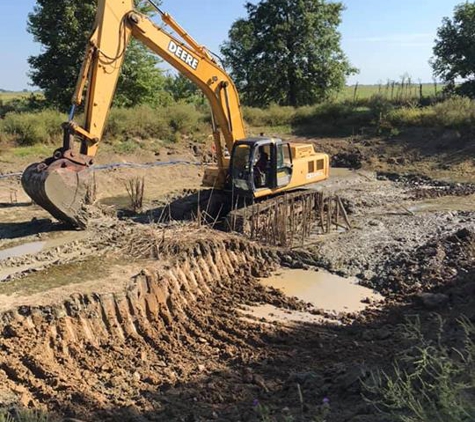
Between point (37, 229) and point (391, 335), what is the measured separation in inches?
288

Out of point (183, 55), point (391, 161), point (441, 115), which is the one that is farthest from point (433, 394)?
point (441, 115)

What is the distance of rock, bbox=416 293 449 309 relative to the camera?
800cm

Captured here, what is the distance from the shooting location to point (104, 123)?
1083 centimetres

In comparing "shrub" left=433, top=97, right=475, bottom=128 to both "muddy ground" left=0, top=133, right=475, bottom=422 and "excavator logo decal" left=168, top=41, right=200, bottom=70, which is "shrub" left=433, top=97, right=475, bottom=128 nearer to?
"muddy ground" left=0, top=133, right=475, bottom=422

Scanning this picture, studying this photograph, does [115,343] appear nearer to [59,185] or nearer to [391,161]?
[59,185]

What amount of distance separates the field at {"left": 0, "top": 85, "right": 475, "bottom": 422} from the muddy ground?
0.03m

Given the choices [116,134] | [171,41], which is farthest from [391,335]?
[116,134]

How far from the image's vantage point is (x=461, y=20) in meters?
33.1

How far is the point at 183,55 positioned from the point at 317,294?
5486 mm

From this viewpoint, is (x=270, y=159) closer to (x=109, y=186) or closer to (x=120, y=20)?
(x=120, y=20)

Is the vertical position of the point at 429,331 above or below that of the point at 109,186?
below

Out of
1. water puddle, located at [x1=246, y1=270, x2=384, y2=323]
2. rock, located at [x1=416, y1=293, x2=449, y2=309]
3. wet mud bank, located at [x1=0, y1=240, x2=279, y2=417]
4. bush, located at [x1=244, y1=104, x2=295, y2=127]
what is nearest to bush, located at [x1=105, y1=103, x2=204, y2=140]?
bush, located at [x1=244, y1=104, x2=295, y2=127]

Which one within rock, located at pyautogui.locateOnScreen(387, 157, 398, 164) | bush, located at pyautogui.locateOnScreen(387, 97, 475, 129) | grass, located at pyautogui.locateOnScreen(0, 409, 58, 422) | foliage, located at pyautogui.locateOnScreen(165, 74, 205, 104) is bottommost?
grass, located at pyautogui.locateOnScreen(0, 409, 58, 422)

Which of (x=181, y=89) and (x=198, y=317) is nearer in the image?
(x=198, y=317)
